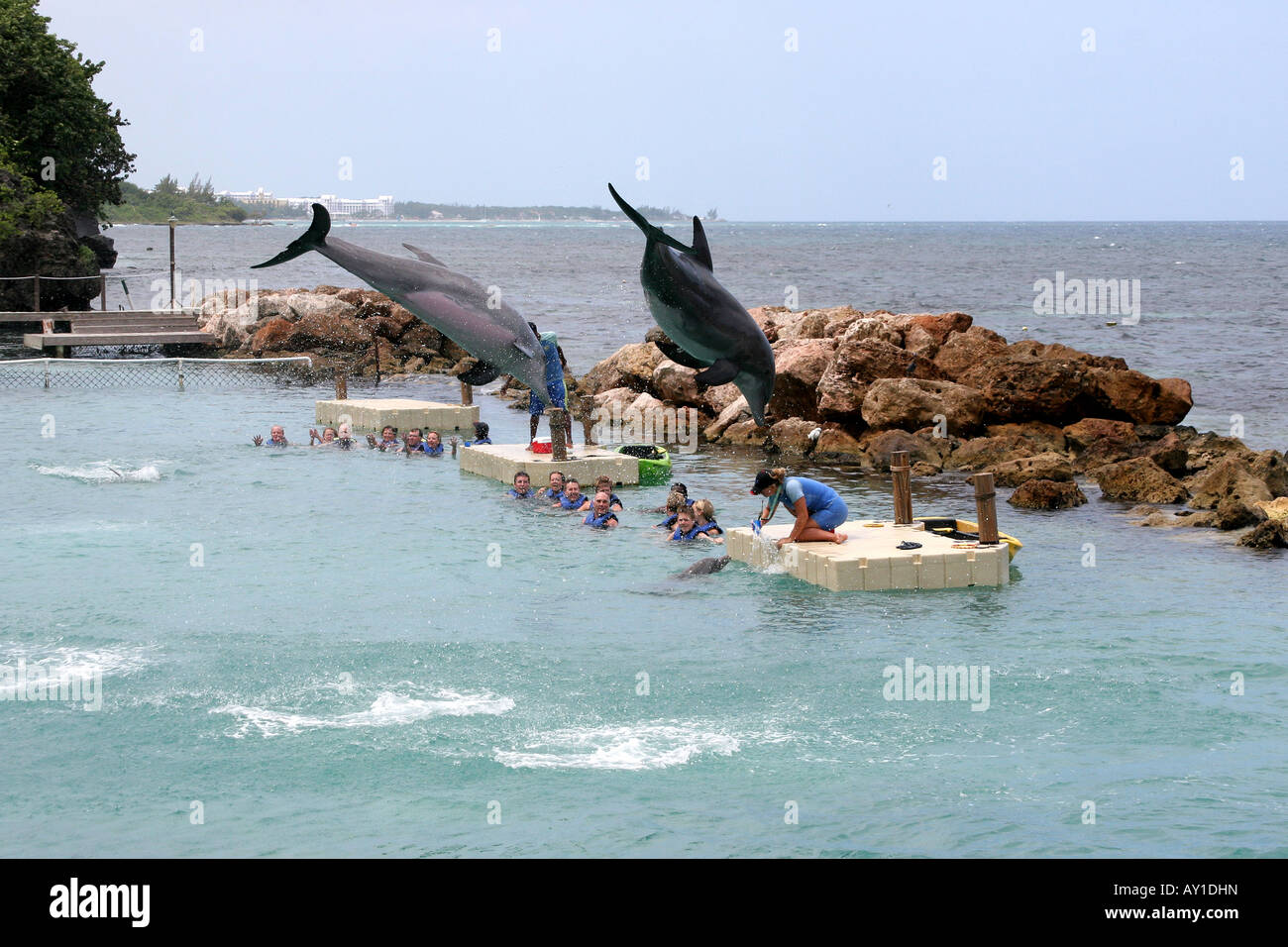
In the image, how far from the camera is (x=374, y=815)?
11.4 m

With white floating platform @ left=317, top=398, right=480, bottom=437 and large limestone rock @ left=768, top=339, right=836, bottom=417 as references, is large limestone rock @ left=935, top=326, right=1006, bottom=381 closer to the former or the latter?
large limestone rock @ left=768, top=339, right=836, bottom=417

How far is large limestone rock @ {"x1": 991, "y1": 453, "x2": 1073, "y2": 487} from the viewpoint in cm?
2642

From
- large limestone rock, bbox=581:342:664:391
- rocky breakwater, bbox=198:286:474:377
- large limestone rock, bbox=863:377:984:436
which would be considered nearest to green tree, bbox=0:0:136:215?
rocky breakwater, bbox=198:286:474:377

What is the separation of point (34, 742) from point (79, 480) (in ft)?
51.9

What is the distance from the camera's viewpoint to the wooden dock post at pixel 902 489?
20.1 meters

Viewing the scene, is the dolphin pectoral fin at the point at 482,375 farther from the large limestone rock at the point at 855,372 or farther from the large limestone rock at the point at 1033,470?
the large limestone rock at the point at 855,372

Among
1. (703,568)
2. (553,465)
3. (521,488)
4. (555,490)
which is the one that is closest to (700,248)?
(703,568)

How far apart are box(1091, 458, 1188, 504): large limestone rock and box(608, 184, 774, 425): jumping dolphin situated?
1196cm

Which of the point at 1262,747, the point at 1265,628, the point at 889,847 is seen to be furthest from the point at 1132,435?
the point at 889,847

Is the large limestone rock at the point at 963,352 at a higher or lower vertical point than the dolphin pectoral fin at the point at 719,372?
higher

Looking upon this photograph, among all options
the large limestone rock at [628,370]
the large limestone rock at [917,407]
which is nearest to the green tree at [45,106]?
the large limestone rock at [628,370]

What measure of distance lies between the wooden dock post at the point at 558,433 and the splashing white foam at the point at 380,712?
11700mm

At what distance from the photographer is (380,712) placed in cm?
1389

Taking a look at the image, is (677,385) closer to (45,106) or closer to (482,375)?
(482,375)
